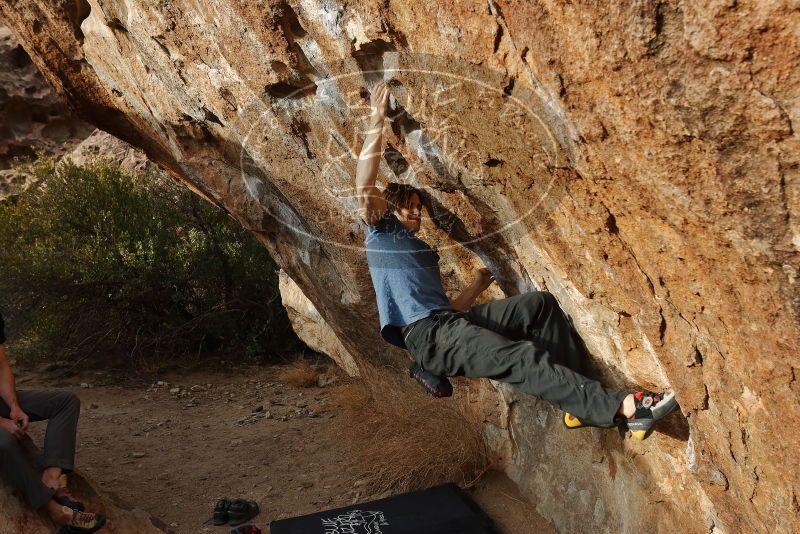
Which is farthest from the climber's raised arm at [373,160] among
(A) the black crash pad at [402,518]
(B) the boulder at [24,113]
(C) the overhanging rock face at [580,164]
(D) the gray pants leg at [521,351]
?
(B) the boulder at [24,113]

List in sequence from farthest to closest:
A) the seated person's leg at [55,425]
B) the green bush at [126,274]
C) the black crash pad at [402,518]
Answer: the green bush at [126,274] → the black crash pad at [402,518] → the seated person's leg at [55,425]

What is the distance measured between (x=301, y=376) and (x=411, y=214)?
396 centimetres

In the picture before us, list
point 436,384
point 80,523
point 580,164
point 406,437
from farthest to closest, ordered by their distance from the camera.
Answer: point 406,437 < point 80,523 < point 436,384 < point 580,164

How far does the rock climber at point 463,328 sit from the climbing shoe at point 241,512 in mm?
1659

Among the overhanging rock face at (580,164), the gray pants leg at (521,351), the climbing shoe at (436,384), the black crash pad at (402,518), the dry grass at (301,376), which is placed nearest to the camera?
the overhanging rock face at (580,164)

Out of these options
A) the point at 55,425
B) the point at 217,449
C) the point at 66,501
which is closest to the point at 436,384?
the point at 66,501

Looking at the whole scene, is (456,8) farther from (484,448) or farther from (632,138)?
(484,448)

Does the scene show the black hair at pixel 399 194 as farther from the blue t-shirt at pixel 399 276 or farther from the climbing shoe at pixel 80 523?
the climbing shoe at pixel 80 523

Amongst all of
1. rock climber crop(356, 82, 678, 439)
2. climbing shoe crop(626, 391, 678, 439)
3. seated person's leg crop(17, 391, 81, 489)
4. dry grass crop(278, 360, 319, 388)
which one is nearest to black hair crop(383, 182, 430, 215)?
rock climber crop(356, 82, 678, 439)

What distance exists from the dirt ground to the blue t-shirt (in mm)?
1492

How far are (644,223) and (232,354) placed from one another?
6553mm

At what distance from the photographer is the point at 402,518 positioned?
13.4 ft

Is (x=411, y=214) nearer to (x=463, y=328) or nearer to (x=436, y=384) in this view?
(x=463, y=328)

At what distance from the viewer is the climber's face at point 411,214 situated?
3.50m
